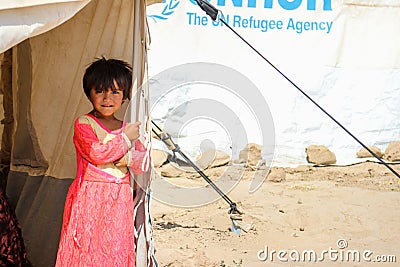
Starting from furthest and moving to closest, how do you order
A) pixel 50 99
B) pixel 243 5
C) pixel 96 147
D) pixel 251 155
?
pixel 251 155 < pixel 243 5 < pixel 50 99 < pixel 96 147

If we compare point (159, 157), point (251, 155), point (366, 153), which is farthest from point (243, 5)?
point (366, 153)

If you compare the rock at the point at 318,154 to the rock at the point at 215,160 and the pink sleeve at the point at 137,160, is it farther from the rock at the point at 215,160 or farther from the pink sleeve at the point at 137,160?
the pink sleeve at the point at 137,160

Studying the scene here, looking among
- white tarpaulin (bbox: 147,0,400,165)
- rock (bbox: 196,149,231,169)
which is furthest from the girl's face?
rock (bbox: 196,149,231,169)

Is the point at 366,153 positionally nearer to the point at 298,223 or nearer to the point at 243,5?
the point at 298,223

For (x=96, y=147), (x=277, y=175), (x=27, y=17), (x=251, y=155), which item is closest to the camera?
(x=27, y=17)

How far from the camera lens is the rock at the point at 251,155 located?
22.4 feet

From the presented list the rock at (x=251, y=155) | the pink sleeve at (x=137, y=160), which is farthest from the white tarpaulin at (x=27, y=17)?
the rock at (x=251, y=155)

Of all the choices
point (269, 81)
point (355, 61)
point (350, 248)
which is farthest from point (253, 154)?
point (350, 248)

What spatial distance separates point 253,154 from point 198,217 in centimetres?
149

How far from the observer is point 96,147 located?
2.47 m

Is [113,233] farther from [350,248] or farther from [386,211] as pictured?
[386,211]

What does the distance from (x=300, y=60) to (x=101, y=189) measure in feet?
14.3

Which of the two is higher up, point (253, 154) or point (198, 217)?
point (253, 154)

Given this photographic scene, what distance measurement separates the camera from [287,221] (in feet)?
18.0
